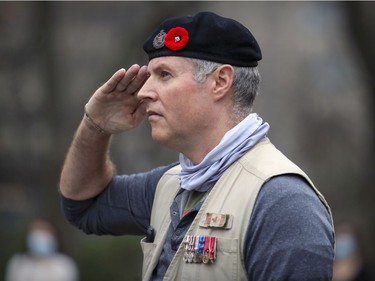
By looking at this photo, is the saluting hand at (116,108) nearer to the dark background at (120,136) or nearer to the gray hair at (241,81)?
the gray hair at (241,81)

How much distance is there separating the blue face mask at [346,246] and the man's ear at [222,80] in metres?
5.72

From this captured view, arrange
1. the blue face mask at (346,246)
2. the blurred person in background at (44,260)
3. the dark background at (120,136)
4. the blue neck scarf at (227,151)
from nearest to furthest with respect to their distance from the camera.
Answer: the blue neck scarf at (227,151), the blue face mask at (346,246), the blurred person in background at (44,260), the dark background at (120,136)

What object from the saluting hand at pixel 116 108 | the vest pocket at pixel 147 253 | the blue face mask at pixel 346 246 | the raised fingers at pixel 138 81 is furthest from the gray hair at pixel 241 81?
the blue face mask at pixel 346 246

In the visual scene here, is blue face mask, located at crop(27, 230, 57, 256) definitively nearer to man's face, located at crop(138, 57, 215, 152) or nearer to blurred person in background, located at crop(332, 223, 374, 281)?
blurred person in background, located at crop(332, 223, 374, 281)

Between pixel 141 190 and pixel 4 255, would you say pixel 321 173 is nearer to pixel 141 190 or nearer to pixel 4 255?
pixel 4 255

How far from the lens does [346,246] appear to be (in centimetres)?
921

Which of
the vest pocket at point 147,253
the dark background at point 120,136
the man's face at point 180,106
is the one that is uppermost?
the man's face at point 180,106

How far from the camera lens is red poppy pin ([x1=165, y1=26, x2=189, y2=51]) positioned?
3.60m

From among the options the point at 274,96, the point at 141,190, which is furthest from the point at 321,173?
the point at 141,190

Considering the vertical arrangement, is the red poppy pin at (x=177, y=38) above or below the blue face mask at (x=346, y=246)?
above

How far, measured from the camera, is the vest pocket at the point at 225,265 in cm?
332

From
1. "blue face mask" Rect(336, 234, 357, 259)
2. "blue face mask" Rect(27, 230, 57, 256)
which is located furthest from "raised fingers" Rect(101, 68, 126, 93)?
"blue face mask" Rect(27, 230, 57, 256)

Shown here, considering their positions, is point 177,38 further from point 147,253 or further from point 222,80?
point 147,253

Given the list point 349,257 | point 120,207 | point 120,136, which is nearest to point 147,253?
point 120,207
